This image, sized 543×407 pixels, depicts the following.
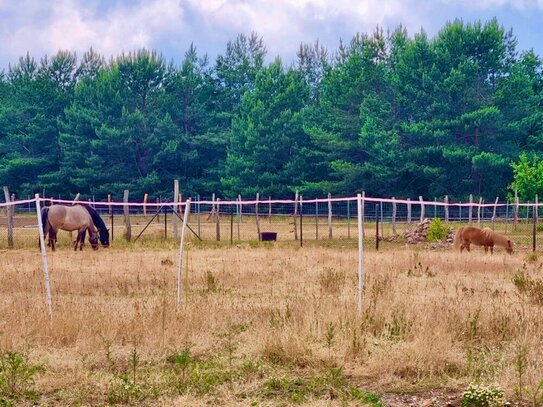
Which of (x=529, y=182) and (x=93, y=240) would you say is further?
(x=529, y=182)

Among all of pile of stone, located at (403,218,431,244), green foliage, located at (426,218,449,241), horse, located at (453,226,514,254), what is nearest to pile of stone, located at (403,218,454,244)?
pile of stone, located at (403,218,431,244)

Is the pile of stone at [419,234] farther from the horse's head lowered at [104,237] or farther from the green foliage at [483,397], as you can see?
the green foliage at [483,397]

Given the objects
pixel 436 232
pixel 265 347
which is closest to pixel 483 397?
pixel 265 347

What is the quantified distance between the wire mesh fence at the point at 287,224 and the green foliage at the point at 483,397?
11.2m

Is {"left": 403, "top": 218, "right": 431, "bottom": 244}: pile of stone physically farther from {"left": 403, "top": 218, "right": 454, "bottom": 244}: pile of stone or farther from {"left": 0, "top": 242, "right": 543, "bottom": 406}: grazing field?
{"left": 0, "top": 242, "right": 543, "bottom": 406}: grazing field

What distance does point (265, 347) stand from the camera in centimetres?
761

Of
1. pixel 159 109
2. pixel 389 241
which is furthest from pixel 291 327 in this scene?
pixel 159 109

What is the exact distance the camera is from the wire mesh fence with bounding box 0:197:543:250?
2473 centimetres

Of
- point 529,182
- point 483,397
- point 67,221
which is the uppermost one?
point 529,182

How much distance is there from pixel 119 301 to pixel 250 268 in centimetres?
494

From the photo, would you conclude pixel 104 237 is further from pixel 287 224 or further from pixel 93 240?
pixel 287 224

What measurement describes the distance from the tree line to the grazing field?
34.7 m

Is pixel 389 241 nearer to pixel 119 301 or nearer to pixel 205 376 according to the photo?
pixel 119 301

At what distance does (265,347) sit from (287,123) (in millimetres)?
45905
